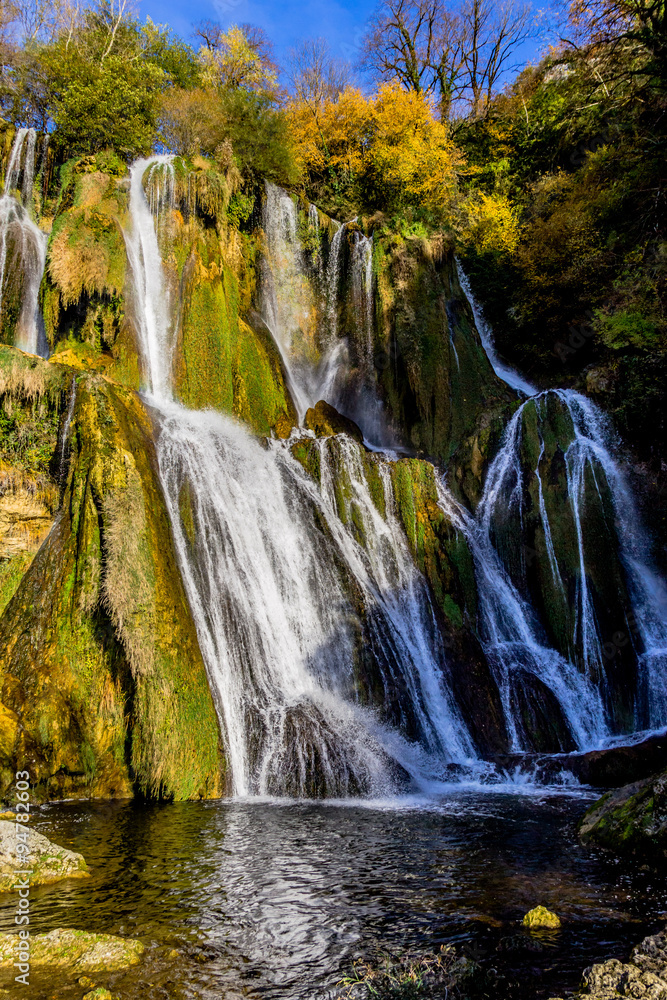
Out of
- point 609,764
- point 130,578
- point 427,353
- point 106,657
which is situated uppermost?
point 427,353

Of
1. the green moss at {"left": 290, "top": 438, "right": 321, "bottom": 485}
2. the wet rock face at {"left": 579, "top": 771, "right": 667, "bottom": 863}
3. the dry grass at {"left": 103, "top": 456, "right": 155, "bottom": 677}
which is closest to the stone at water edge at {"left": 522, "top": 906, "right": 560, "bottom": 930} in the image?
the wet rock face at {"left": 579, "top": 771, "right": 667, "bottom": 863}

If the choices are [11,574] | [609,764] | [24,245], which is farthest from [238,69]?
[609,764]

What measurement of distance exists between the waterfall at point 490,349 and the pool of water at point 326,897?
41.3ft

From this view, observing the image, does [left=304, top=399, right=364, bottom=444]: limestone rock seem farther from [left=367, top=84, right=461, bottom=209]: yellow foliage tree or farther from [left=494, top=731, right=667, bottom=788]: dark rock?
[left=494, top=731, right=667, bottom=788]: dark rock

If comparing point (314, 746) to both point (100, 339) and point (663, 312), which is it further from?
point (663, 312)

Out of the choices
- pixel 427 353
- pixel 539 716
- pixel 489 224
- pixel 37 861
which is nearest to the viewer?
pixel 37 861

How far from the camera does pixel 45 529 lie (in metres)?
9.35

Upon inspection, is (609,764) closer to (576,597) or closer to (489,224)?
(576,597)

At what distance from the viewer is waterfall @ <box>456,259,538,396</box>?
1707 centimetres

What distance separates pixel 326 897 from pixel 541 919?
1.57m

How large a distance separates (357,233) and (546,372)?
7.18 metres

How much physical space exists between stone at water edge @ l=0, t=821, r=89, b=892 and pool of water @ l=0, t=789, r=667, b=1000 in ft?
0.56

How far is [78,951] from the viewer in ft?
11.4

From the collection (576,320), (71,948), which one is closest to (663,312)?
(576,320)
